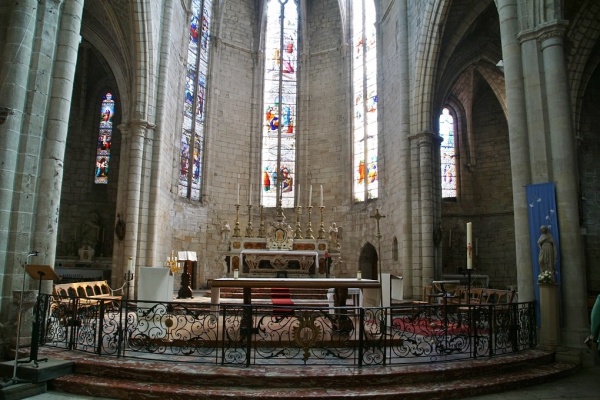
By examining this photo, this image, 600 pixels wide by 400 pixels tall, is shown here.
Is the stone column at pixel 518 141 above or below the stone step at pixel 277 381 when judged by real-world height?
above

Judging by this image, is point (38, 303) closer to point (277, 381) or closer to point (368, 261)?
point (277, 381)

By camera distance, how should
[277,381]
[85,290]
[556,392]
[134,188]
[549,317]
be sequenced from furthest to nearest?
[134,188], [85,290], [549,317], [556,392], [277,381]

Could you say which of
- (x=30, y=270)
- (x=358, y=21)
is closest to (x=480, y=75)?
(x=358, y=21)

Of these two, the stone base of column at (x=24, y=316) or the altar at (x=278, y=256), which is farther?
the altar at (x=278, y=256)

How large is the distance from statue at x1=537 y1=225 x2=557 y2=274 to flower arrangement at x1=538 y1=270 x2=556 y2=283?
0.23 feet

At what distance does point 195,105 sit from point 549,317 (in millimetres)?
16412

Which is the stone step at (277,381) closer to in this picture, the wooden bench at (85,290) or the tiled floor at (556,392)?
the tiled floor at (556,392)

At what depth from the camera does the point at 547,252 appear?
26.2ft

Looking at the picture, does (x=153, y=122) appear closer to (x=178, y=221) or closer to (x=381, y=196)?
(x=178, y=221)

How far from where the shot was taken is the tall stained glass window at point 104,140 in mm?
20062

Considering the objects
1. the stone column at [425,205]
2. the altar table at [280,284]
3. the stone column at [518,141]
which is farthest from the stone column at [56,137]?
the stone column at [425,205]

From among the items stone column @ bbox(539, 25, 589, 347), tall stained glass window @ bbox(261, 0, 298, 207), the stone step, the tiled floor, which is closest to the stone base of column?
the stone step

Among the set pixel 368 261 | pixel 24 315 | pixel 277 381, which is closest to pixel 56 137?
pixel 24 315

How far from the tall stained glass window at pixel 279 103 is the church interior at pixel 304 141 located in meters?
0.08
